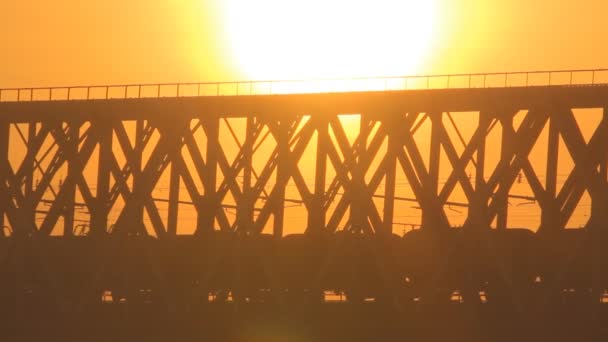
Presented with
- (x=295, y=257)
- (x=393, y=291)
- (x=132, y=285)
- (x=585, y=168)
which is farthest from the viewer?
(x=132, y=285)

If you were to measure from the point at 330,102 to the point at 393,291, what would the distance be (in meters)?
9.30

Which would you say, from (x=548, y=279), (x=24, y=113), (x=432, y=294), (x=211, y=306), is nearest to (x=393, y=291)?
(x=432, y=294)

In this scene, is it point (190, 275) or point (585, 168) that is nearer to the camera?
point (585, 168)

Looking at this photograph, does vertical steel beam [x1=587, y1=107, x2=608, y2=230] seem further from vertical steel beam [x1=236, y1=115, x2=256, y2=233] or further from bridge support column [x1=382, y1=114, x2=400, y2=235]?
vertical steel beam [x1=236, y1=115, x2=256, y2=233]

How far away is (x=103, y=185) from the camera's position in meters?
96.0

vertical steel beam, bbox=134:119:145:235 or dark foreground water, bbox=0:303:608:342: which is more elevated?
vertical steel beam, bbox=134:119:145:235

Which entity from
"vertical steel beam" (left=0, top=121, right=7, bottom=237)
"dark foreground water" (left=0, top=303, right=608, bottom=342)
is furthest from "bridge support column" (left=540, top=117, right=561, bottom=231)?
"vertical steel beam" (left=0, top=121, right=7, bottom=237)

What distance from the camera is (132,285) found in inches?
3738

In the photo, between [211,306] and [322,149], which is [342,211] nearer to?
[322,149]

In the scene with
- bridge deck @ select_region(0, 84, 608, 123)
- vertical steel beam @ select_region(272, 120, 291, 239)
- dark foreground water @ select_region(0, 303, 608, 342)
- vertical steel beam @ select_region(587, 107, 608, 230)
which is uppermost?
bridge deck @ select_region(0, 84, 608, 123)

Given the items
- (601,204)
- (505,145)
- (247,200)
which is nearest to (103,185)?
(247,200)

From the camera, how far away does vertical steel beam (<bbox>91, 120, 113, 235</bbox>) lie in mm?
94062

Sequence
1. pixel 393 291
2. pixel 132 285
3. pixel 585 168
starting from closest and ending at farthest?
pixel 585 168
pixel 393 291
pixel 132 285

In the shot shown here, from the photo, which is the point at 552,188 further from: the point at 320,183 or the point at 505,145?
the point at 320,183
